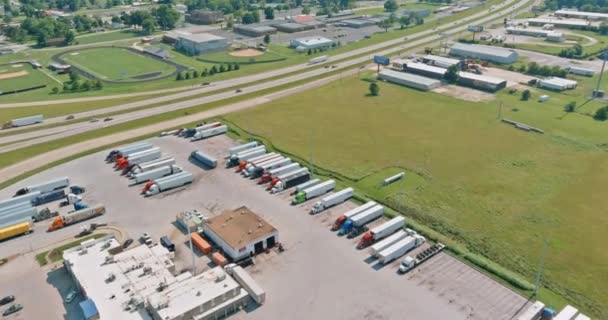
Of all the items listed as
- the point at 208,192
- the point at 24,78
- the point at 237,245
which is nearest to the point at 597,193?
the point at 237,245

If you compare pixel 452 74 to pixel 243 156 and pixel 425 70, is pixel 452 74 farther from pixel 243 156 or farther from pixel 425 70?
pixel 243 156

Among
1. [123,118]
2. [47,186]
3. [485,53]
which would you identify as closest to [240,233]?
[47,186]

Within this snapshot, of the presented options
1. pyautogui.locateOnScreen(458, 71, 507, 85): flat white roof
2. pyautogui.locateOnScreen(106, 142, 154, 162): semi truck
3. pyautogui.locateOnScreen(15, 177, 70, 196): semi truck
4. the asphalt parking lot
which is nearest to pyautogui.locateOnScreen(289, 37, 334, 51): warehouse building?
pyautogui.locateOnScreen(458, 71, 507, 85): flat white roof

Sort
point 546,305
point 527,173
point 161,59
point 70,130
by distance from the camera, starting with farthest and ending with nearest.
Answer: point 161,59
point 70,130
point 527,173
point 546,305

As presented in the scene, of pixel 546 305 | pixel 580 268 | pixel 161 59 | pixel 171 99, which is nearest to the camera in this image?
pixel 546 305

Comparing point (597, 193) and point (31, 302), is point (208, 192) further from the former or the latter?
point (597, 193)

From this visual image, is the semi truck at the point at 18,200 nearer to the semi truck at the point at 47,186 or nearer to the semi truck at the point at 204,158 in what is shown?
the semi truck at the point at 47,186

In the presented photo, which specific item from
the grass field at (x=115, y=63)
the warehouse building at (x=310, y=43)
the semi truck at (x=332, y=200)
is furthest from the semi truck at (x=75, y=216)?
the warehouse building at (x=310, y=43)
